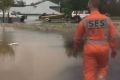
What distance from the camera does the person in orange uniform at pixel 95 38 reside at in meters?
7.80

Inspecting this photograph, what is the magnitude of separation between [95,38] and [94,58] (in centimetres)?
30

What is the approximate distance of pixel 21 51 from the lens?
18.4 meters

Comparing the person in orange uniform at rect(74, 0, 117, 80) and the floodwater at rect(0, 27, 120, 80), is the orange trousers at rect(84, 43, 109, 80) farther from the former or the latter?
the floodwater at rect(0, 27, 120, 80)

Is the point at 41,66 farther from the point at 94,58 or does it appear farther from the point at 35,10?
the point at 35,10

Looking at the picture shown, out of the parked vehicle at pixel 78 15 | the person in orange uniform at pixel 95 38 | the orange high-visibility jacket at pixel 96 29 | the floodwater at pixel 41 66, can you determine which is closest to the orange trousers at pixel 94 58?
the person in orange uniform at pixel 95 38

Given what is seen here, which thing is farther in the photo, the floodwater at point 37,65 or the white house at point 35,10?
the white house at point 35,10

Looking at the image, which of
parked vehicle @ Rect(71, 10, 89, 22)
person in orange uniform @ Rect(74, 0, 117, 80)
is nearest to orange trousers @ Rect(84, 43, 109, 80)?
person in orange uniform @ Rect(74, 0, 117, 80)

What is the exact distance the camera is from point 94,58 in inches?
308

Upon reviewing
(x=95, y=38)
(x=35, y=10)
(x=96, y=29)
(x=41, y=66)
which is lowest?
(x=35, y=10)

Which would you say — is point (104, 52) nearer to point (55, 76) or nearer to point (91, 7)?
point (91, 7)

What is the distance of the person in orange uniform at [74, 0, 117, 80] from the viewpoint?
307 inches

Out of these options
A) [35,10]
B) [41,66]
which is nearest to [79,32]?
[41,66]

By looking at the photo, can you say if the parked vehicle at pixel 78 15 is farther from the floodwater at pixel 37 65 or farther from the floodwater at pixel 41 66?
the floodwater at pixel 41 66

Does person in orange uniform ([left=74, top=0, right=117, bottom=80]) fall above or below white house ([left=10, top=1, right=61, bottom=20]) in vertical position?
above
